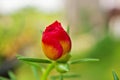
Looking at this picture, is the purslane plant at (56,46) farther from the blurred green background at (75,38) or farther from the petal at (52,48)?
the blurred green background at (75,38)

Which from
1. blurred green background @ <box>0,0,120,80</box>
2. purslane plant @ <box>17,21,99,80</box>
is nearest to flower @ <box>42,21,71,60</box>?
purslane plant @ <box>17,21,99,80</box>

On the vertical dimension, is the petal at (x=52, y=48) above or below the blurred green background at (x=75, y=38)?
above

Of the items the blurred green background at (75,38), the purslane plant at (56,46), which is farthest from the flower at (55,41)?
the blurred green background at (75,38)

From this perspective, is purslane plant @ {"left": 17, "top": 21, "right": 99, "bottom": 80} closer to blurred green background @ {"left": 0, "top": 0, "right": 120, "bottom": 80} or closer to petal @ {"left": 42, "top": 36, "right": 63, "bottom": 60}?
petal @ {"left": 42, "top": 36, "right": 63, "bottom": 60}

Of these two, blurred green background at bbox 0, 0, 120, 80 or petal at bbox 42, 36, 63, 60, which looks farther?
blurred green background at bbox 0, 0, 120, 80

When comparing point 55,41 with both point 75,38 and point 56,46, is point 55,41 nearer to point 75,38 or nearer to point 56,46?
point 56,46

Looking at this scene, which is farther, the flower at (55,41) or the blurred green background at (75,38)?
the blurred green background at (75,38)
